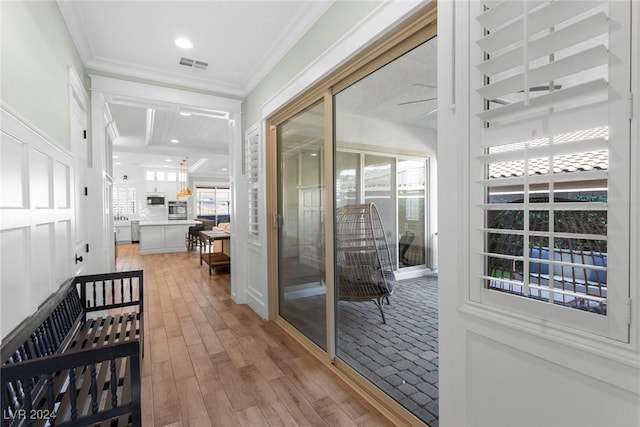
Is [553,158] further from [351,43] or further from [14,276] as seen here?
[14,276]

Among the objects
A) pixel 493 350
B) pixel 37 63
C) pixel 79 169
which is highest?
pixel 37 63

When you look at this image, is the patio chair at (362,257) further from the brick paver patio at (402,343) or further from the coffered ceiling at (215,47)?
the coffered ceiling at (215,47)

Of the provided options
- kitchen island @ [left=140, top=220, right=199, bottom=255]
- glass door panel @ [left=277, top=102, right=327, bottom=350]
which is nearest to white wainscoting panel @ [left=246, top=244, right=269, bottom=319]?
glass door panel @ [left=277, top=102, right=327, bottom=350]

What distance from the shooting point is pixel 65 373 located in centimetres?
158

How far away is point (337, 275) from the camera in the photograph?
238 centimetres

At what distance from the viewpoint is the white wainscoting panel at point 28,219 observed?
127 centimetres

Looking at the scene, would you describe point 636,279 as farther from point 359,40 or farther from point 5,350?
point 5,350

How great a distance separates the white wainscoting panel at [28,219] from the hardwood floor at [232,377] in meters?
0.99

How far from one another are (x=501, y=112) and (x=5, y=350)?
212 centimetres

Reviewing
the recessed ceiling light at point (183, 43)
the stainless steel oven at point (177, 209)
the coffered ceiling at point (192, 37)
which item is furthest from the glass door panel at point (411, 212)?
the stainless steel oven at point (177, 209)

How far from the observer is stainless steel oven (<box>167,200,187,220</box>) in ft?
37.0

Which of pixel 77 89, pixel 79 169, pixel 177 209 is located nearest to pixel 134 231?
pixel 177 209

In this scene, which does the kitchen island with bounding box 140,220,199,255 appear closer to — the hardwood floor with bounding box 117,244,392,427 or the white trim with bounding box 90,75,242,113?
the hardwood floor with bounding box 117,244,392,427

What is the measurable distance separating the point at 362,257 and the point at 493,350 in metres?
1.22
